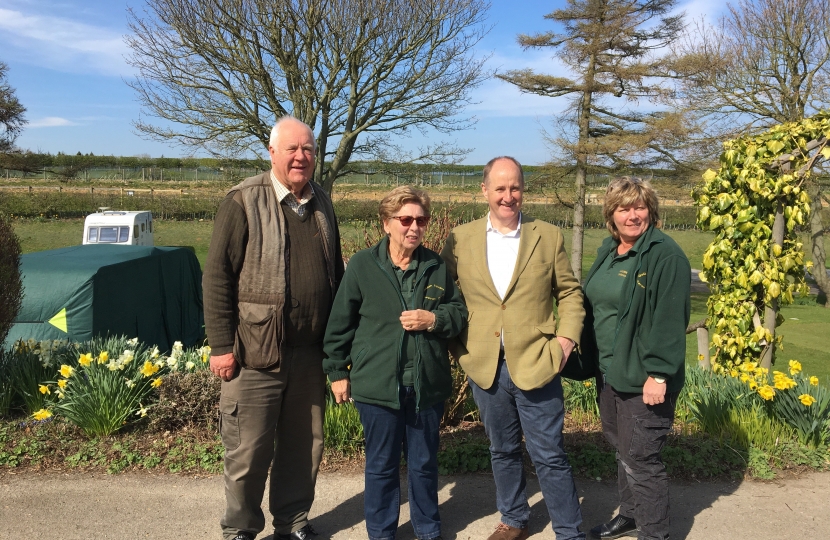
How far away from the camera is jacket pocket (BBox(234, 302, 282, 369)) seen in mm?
2834

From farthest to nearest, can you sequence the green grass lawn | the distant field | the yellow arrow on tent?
the green grass lawn
the distant field
the yellow arrow on tent

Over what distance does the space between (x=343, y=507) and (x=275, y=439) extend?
2.02 feet

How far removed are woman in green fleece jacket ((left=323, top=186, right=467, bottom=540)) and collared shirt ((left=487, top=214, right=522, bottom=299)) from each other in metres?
0.21

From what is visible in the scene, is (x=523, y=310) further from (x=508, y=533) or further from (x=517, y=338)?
(x=508, y=533)

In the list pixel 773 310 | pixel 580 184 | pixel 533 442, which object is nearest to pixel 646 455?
pixel 533 442

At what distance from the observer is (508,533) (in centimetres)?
304

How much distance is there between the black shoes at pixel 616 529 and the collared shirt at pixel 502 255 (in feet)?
4.23

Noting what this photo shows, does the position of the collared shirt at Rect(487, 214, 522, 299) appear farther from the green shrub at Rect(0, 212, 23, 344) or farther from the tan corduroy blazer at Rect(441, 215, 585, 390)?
the green shrub at Rect(0, 212, 23, 344)

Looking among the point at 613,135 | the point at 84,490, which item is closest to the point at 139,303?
the point at 84,490

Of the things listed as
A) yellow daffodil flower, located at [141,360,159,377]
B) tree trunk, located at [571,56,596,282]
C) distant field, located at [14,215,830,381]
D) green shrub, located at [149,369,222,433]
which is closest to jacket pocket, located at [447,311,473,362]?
green shrub, located at [149,369,222,433]

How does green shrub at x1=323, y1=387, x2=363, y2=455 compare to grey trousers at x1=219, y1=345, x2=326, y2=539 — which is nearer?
grey trousers at x1=219, y1=345, x2=326, y2=539

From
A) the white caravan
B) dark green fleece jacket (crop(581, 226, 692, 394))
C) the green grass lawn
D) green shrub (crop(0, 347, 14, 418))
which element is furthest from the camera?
the green grass lawn

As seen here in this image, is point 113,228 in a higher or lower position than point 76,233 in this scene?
higher

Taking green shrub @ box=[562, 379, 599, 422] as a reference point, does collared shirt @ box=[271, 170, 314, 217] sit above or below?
above
